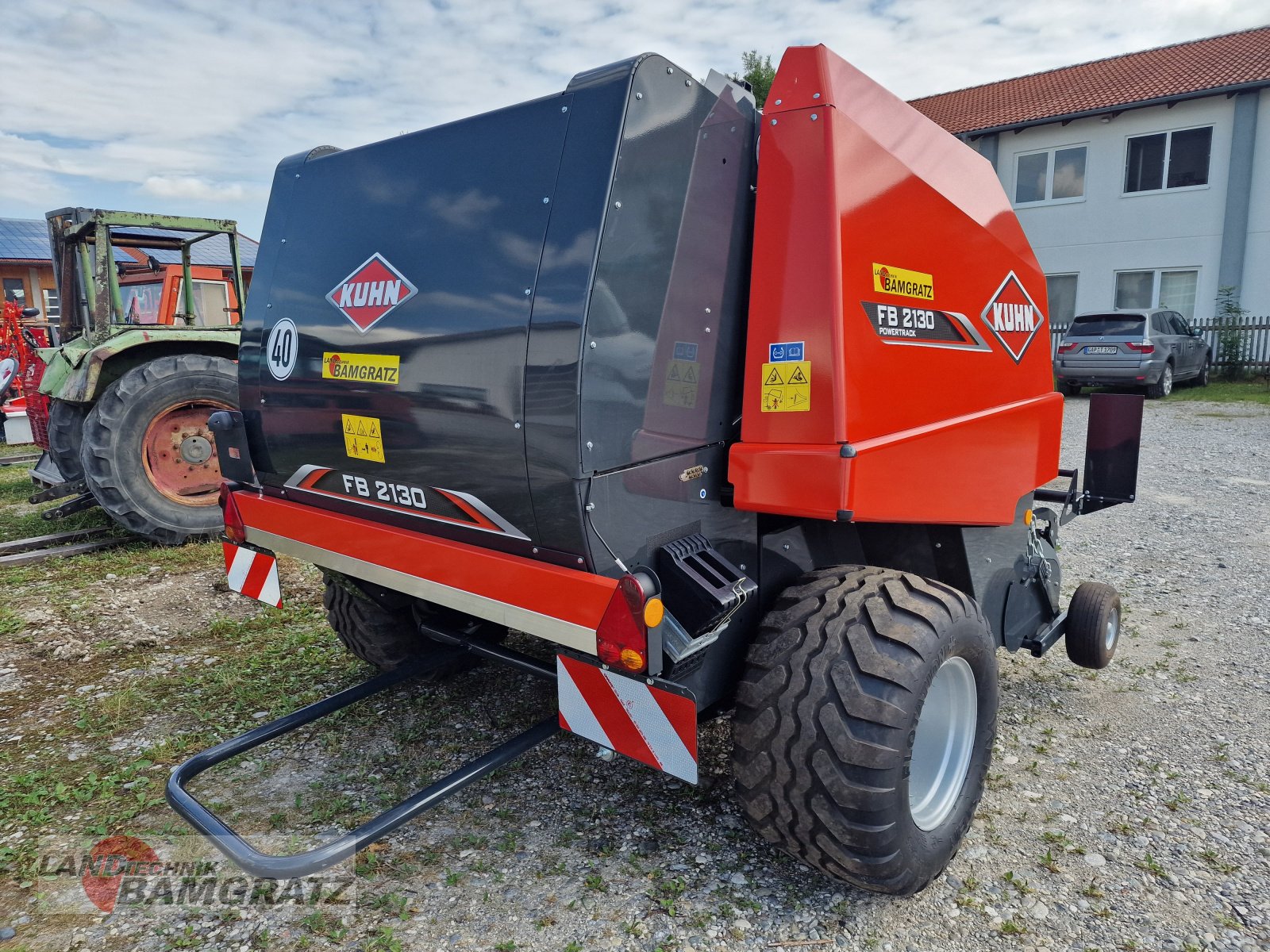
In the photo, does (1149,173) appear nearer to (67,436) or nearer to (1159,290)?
(1159,290)

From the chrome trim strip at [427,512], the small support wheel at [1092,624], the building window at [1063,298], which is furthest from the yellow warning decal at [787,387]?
the building window at [1063,298]

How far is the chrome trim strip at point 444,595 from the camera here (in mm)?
2021

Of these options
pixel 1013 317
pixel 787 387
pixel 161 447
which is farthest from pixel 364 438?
pixel 161 447

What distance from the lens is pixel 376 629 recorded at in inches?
131

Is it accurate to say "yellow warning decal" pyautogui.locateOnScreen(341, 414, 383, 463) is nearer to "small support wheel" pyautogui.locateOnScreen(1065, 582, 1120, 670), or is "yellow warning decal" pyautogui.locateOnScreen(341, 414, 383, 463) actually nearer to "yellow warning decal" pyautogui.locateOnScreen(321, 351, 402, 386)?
"yellow warning decal" pyautogui.locateOnScreen(321, 351, 402, 386)

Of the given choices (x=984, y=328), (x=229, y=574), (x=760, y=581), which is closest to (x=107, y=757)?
(x=229, y=574)

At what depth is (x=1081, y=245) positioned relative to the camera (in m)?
17.1

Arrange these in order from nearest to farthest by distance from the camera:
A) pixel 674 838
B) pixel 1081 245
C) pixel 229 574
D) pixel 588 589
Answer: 1. pixel 588 589
2. pixel 674 838
3. pixel 229 574
4. pixel 1081 245

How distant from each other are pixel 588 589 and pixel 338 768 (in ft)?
5.09

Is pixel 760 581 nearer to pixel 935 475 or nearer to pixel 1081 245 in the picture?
pixel 935 475

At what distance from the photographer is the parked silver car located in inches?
517

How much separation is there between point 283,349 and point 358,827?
1471 millimetres

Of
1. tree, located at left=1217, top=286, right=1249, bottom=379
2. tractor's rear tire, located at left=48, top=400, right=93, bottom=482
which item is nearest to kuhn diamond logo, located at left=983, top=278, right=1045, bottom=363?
tractor's rear tire, located at left=48, top=400, right=93, bottom=482

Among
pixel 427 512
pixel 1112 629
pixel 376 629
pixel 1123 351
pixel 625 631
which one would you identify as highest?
pixel 1123 351
